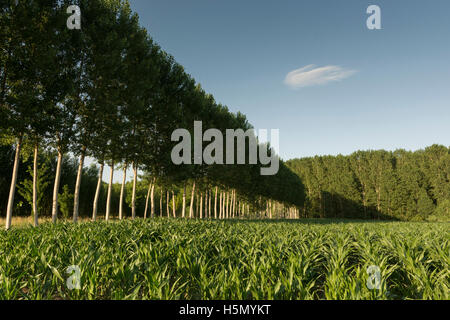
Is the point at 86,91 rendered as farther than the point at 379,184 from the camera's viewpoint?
No

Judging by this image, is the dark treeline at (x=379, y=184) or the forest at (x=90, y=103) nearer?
the forest at (x=90, y=103)

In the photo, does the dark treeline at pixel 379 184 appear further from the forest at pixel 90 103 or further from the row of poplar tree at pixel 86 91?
the row of poplar tree at pixel 86 91

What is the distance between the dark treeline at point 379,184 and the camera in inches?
2685

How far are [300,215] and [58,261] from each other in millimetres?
101779

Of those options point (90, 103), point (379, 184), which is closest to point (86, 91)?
point (90, 103)

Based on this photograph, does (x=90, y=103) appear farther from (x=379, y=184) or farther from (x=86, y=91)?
(x=379, y=184)

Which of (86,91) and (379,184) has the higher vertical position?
(86,91)

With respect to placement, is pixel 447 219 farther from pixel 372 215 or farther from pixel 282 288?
pixel 282 288

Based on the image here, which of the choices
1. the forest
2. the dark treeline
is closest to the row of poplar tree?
the forest

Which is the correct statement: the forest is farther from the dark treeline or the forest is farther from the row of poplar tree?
the dark treeline

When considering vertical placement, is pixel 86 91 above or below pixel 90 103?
above

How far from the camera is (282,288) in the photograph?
3.61 metres

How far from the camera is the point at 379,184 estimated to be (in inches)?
3110

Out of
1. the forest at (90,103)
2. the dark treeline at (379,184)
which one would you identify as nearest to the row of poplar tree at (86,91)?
the forest at (90,103)
